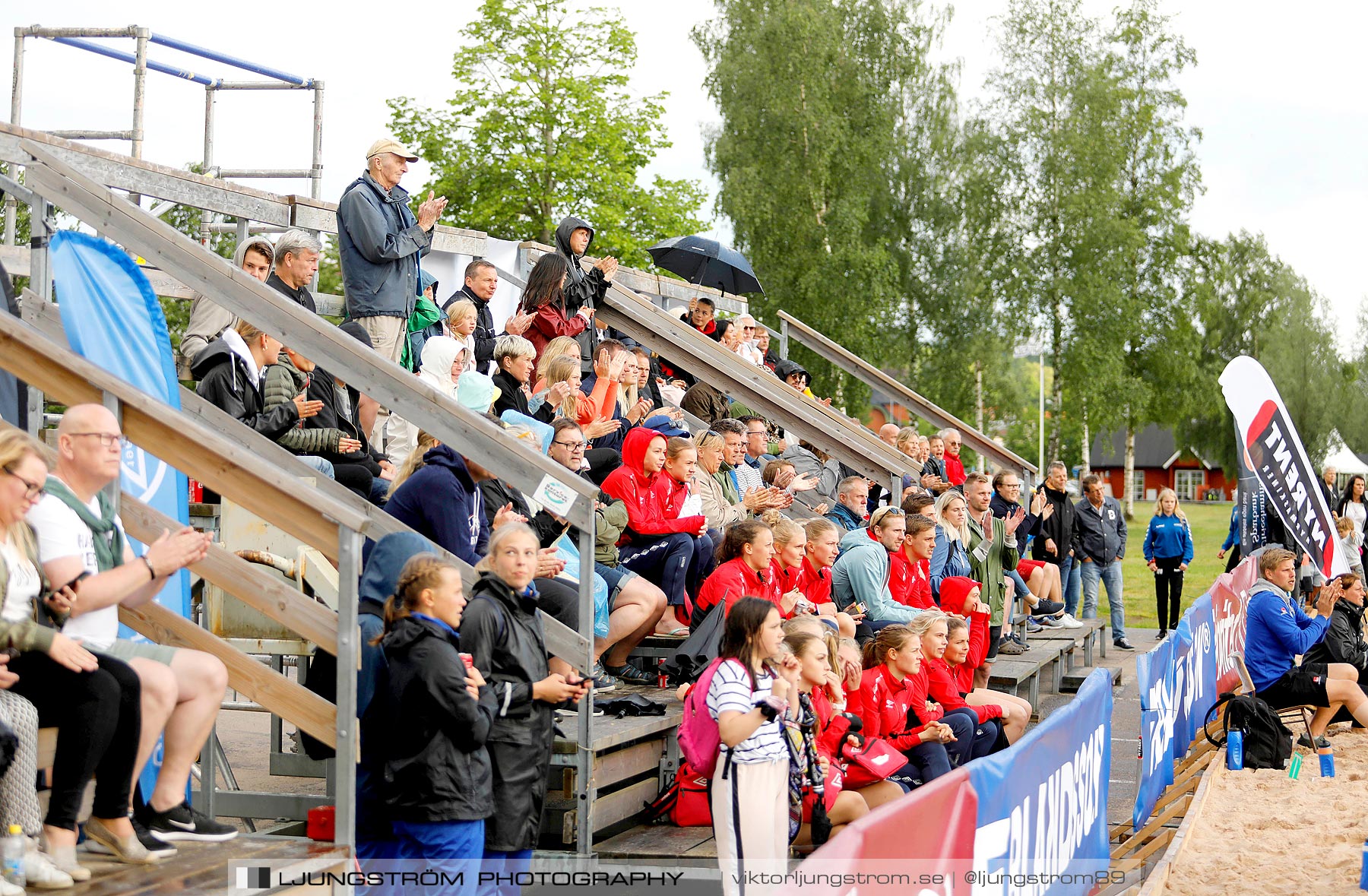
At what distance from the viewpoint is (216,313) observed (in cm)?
659

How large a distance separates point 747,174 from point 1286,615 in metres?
23.5

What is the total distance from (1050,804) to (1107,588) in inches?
434

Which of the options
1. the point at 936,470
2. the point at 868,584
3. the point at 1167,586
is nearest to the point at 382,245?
the point at 868,584

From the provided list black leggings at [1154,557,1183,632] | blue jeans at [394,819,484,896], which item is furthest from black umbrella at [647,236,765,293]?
blue jeans at [394,819,484,896]

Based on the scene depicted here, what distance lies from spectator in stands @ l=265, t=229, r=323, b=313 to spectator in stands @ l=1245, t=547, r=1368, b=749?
8.01 m

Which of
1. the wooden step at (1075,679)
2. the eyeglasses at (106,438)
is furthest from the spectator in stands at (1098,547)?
the eyeglasses at (106,438)

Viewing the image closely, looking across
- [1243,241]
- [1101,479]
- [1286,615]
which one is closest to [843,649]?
[1286,615]

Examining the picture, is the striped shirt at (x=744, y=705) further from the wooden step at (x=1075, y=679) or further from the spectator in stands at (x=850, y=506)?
the wooden step at (x=1075, y=679)

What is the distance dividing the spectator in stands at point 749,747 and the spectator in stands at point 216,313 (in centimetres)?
312

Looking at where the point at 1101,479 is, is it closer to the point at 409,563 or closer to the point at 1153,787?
the point at 1153,787

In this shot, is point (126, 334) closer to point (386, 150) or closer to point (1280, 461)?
point (386, 150)

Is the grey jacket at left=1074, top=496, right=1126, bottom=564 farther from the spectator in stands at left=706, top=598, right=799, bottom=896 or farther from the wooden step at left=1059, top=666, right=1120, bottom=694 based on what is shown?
the spectator in stands at left=706, top=598, right=799, bottom=896

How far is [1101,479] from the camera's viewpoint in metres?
15.9

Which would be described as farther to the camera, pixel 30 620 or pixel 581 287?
pixel 581 287
